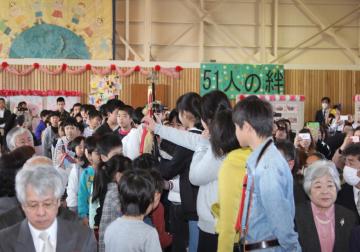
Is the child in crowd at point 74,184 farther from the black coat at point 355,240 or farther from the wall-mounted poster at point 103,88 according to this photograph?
the wall-mounted poster at point 103,88

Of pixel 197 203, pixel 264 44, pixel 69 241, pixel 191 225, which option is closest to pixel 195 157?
pixel 197 203

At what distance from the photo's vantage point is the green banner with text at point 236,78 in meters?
15.8

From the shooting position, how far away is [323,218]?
3484 millimetres

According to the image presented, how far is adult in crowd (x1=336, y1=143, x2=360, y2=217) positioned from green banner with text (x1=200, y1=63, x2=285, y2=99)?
1141cm

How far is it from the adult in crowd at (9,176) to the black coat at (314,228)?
5.20ft

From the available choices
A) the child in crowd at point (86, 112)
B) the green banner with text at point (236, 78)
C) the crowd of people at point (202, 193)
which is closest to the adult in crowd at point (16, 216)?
the crowd of people at point (202, 193)

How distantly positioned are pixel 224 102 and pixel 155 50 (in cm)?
1266

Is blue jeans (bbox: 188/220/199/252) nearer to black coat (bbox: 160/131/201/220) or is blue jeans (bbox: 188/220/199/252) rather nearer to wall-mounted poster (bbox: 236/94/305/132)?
black coat (bbox: 160/131/201/220)

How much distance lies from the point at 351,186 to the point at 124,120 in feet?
8.94

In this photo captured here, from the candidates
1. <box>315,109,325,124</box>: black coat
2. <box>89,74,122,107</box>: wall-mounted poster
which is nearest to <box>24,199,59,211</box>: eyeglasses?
<box>89,74,122,107</box>: wall-mounted poster

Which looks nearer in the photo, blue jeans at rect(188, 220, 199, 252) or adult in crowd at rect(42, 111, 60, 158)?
blue jeans at rect(188, 220, 199, 252)

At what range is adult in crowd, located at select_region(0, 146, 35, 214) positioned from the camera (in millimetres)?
3146

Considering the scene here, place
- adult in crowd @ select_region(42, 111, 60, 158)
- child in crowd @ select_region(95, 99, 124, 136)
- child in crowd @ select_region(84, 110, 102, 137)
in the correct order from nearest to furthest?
1. child in crowd @ select_region(95, 99, 124, 136)
2. child in crowd @ select_region(84, 110, 102, 137)
3. adult in crowd @ select_region(42, 111, 60, 158)

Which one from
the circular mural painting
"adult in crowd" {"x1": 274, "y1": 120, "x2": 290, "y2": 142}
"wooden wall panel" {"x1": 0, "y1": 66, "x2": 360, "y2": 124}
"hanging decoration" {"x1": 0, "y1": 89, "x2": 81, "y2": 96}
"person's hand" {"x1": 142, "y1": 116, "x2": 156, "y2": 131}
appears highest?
the circular mural painting
